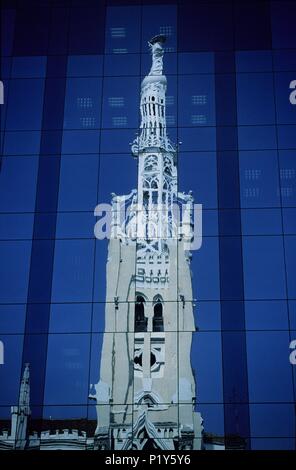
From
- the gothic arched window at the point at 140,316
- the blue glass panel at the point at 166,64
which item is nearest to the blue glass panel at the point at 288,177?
the blue glass panel at the point at 166,64

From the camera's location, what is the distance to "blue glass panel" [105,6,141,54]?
23.2 metres

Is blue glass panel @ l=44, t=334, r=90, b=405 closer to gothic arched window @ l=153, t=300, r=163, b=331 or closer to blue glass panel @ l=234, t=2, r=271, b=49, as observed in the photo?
gothic arched window @ l=153, t=300, r=163, b=331

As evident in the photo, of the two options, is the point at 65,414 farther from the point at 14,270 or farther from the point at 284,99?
the point at 284,99

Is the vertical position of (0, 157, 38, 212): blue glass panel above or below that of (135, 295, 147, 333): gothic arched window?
above

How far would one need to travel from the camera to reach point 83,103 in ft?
74.7

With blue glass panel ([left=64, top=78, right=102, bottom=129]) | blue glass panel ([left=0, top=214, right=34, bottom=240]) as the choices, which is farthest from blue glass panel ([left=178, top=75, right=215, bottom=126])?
blue glass panel ([left=0, top=214, right=34, bottom=240])

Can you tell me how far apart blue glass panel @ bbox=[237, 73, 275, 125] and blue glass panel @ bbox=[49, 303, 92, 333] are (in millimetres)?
7139

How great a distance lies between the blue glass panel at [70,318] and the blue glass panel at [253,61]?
27.8 ft

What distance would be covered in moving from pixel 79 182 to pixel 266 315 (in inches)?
254

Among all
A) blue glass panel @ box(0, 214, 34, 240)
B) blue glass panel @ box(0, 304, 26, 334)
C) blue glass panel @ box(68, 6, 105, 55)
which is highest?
blue glass panel @ box(68, 6, 105, 55)

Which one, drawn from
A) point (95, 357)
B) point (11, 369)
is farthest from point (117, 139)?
point (11, 369)

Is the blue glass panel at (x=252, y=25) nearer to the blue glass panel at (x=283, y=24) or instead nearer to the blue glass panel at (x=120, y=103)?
the blue glass panel at (x=283, y=24)

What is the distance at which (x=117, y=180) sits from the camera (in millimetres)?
22000
